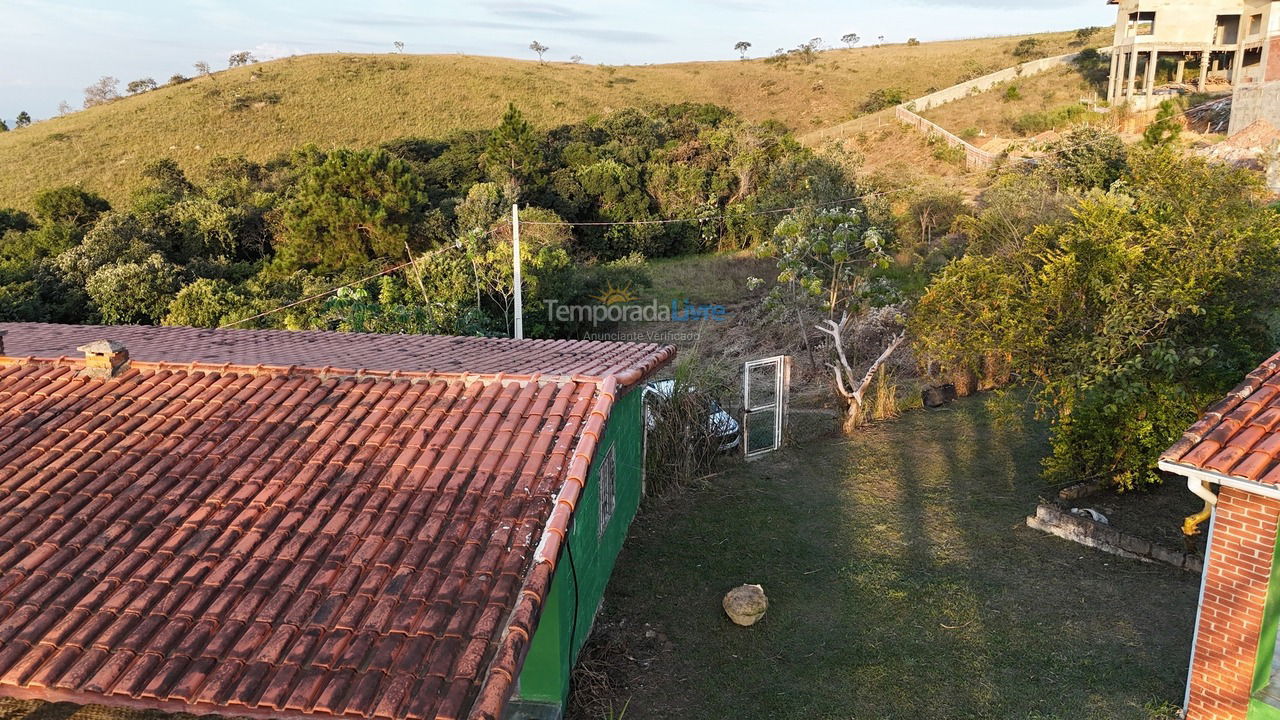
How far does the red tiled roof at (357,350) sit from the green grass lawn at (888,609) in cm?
271

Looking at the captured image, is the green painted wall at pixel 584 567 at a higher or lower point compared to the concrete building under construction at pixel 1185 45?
lower

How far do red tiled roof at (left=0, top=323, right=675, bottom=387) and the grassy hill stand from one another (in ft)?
110

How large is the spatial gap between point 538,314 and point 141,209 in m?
19.4

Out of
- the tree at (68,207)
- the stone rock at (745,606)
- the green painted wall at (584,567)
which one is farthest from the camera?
the tree at (68,207)

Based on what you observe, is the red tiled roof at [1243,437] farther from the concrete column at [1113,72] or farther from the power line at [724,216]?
the concrete column at [1113,72]

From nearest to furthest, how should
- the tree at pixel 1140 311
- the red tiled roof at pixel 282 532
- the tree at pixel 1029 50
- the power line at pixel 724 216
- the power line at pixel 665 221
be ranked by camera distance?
the red tiled roof at pixel 282 532, the tree at pixel 1140 311, the power line at pixel 665 221, the power line at pixel 724 216, the tree at pixel 1029 50

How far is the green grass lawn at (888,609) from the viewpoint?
721 centimetres

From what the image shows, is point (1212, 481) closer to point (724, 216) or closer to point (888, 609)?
point (888, 609)

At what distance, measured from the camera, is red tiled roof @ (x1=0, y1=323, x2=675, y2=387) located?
8.20 metres

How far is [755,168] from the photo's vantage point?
38.9 m

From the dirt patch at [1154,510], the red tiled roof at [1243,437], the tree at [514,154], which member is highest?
the tree at [514,154]

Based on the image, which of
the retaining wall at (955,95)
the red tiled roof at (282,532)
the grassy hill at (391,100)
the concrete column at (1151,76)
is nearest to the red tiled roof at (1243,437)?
the red tiled roof at (282,532)

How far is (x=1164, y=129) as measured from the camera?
91.6 feet

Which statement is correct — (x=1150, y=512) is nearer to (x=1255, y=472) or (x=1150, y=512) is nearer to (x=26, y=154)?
(x=1255, y=472)
